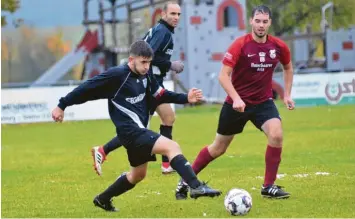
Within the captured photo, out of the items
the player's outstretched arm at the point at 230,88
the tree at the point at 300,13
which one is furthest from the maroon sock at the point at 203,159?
the tree at the point at 300,13

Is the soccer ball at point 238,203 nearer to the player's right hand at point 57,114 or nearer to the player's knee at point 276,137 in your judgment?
the player's knee at point 276,137

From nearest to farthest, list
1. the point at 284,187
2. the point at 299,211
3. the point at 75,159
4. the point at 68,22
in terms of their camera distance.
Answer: the point at 299,211
the point at 284,187
the point at 75,159
the point at 68,22

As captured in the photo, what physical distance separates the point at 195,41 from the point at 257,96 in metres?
32.9

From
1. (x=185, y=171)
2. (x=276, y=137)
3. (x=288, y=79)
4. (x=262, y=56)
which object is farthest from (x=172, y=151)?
(x=288, y=79)

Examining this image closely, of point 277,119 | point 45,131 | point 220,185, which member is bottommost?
point 45,131

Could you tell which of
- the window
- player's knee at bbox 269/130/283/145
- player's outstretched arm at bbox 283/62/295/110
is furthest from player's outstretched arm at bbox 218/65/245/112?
the window

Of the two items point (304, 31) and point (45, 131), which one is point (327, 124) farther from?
point (304, 31)

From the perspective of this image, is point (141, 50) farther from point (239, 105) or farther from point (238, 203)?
point (238, 203)

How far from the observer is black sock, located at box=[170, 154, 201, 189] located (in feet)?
28.1

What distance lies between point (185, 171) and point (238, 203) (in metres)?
0.62

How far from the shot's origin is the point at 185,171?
8.64 metres


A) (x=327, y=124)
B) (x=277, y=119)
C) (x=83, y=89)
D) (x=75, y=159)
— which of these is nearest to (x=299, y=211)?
(x=277, y=119)

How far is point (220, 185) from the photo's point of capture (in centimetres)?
1159

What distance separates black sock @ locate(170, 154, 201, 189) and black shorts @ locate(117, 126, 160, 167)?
1.01 ft
